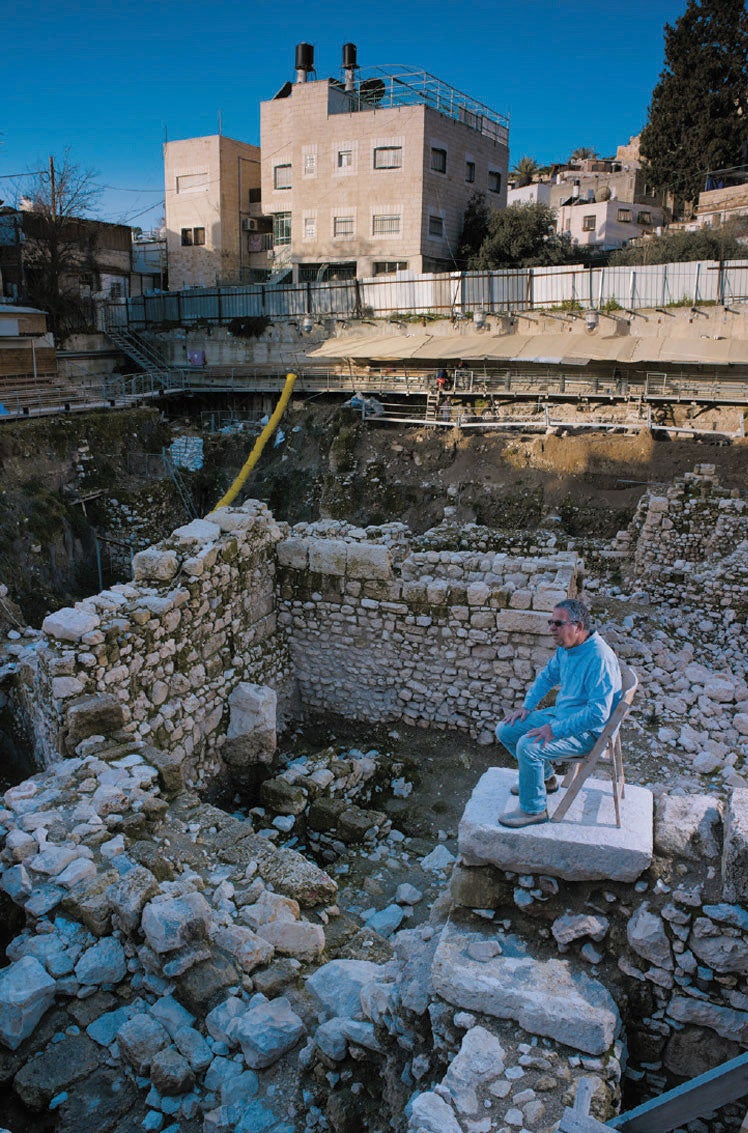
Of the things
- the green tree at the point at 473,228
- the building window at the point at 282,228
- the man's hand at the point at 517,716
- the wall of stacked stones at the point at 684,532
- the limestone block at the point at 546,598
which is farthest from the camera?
the building window at the point at 282,228

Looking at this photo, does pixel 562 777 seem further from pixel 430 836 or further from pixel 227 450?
pixel 227 450

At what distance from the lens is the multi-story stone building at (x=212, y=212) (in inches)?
1288

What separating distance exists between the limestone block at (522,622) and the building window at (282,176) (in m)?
29.0

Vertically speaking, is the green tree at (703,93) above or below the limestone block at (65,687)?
above

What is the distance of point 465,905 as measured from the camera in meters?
3.51

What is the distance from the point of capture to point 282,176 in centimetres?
3095

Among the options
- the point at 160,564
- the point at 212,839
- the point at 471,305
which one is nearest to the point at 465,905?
the point at 212,839

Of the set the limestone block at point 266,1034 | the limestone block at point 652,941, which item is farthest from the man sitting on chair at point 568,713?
the limestone block at point 266,1034

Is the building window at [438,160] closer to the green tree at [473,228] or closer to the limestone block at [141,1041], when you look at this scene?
the green tree at [473,228]

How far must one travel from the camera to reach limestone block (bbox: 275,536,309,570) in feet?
28.1

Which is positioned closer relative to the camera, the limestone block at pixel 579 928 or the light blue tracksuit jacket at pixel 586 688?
the limestone block at pixel 579 928

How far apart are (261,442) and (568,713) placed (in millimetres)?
20163

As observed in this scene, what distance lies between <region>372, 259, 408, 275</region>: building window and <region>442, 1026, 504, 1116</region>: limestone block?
94.4ft

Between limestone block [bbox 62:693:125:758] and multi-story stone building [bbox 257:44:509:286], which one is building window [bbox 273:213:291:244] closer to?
multi-story stone building [bbox 257:44:509:286]
